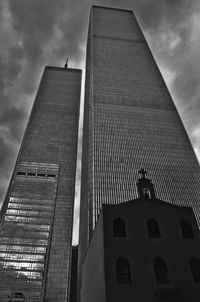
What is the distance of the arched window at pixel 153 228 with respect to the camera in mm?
22981

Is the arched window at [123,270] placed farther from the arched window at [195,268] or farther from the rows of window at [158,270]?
the arched window at [195,268]

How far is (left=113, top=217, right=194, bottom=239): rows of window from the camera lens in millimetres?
22969

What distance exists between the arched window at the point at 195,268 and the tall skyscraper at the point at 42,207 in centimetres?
9575

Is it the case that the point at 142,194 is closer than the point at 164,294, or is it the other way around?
the point at 164,294

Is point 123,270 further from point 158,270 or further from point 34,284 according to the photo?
point 34,284

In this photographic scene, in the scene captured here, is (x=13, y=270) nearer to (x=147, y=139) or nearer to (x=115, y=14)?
(x=147, y=139)

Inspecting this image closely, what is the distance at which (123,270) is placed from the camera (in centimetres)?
2055

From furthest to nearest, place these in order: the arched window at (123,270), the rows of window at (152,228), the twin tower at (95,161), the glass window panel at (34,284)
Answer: the glass window panel at (34,284) → the twin tower at (95,161) → the rows of window at (152,228) → the arched window at (123,270)

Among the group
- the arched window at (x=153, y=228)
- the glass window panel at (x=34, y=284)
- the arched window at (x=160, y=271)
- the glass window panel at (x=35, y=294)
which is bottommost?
the arched window at (x=160, y=271)

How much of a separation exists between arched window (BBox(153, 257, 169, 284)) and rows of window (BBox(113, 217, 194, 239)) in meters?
2.35

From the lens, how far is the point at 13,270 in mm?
102312

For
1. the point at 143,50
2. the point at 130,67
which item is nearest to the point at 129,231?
the point at 130,67

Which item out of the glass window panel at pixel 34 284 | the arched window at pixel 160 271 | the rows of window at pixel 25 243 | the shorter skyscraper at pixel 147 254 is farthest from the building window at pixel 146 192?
the glass window panel at pixel 34 284

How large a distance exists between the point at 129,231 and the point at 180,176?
6648 cm
